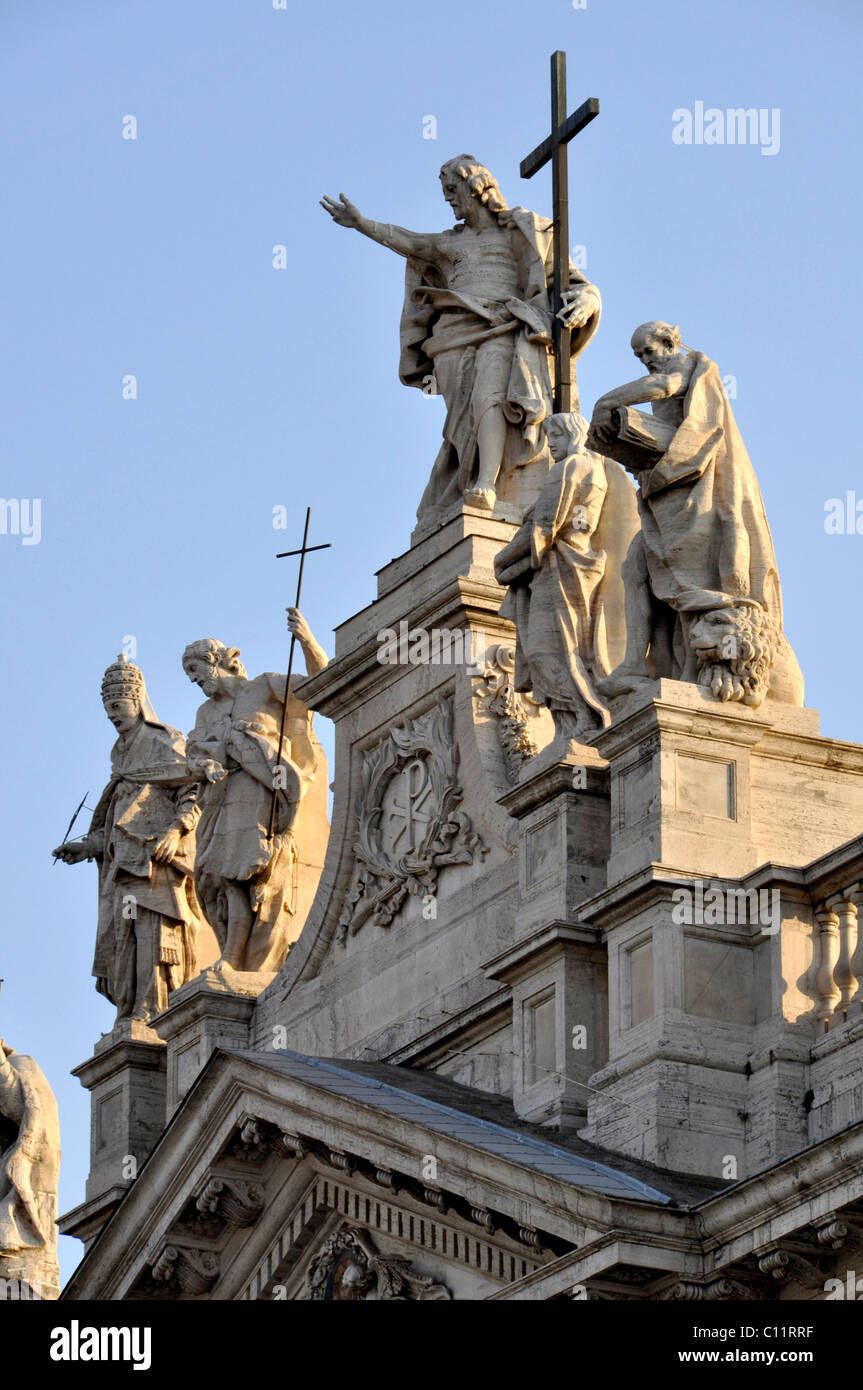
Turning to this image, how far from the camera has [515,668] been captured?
25469 mm

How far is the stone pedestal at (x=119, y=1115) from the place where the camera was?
29266mm

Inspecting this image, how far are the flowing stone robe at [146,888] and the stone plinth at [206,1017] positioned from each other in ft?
4.60

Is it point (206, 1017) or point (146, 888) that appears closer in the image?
point (206, 1017)

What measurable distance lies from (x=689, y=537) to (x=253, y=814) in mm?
6142

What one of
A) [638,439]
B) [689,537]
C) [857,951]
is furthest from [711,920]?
[638,439]

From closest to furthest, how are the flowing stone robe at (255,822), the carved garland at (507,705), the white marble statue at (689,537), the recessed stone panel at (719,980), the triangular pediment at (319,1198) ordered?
the triangular pediment at (319,1198)
the recessed stone panel at (719,980)
the white marble statue at (689,537)
the carved garland at (507,705)
the flowing stone robe at (255,822)

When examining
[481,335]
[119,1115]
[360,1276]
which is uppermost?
[481,335]

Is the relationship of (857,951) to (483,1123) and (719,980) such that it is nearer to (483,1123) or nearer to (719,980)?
(719,980)

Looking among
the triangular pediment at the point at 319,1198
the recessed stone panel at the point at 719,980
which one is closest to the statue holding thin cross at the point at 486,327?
the triangular pediment at the point at 319,1198

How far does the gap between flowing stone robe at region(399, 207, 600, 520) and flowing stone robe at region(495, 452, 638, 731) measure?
236 cm

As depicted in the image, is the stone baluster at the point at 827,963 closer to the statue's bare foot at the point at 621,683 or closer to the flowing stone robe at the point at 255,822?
the statue's bare foot at the point at 621,683

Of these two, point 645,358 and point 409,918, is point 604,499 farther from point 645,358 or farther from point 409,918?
point 409,918

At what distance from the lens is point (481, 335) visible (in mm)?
28094

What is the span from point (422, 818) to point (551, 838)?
2.76m
